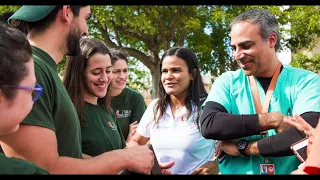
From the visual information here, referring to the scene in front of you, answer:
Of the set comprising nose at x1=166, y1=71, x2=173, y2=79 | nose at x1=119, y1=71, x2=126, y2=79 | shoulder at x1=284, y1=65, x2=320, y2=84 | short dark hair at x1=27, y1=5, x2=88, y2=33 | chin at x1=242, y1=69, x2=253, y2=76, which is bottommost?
shoulder at x1=284, y1=65, x2=320, y2=84

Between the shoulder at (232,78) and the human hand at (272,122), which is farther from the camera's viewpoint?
the shoulder at (232,78)

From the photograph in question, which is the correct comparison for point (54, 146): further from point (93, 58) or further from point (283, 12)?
point (283, 12)

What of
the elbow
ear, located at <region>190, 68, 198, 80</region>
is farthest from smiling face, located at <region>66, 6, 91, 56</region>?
ear, located at <region>190, 68, 198, 80</region>

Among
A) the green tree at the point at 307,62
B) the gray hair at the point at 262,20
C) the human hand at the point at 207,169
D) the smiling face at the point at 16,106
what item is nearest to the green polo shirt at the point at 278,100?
the gray hair at the point at 262,20

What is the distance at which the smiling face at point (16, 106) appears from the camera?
142cm

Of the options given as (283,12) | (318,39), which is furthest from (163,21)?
(318,39)

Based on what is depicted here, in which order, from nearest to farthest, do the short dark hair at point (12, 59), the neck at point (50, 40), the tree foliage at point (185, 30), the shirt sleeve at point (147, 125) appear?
the short dark hair at point (12, 59), the neck at point (50, 40), the shirt sleeve at point (147, 125), the tree foliage at point (185, 30)

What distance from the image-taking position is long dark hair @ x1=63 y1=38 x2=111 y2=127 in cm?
264

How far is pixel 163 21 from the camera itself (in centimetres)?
1664

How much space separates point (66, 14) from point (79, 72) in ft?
2.50

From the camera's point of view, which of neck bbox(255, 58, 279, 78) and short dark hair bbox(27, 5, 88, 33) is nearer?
short dark hair bbox(27, 5, 88, 33)

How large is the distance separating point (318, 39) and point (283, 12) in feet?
7.98

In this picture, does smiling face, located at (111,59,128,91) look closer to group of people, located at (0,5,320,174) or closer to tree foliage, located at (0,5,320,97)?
group of people, located at (0,5,320,174)

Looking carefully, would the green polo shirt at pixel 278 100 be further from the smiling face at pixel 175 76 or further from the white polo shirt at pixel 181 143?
the smiling face at pixel 175 76
